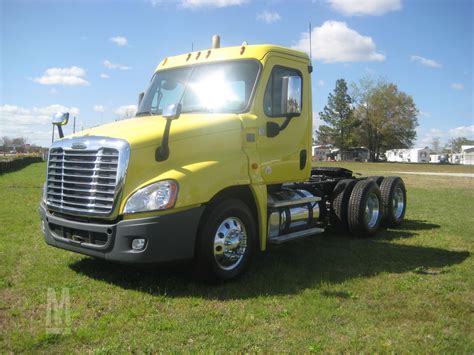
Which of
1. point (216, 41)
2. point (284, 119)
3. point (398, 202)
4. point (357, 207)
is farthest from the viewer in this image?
point (398, 202)

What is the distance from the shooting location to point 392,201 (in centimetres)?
1020

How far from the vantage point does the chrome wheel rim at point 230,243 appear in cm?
563

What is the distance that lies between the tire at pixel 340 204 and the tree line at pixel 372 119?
279 feet

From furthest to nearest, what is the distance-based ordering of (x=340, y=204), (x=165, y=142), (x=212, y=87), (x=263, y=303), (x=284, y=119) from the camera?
(x=340, y=204) → (x=284, y=119) → (x=212, y=87) → (x=165, y=142) → (x=263, y=303)

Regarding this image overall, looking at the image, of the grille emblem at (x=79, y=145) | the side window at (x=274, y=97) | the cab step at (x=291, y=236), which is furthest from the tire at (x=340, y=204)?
the grille emblem at (x=79, y=145)

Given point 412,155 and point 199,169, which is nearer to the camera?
point 199,169

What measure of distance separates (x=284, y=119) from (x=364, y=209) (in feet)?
10.0

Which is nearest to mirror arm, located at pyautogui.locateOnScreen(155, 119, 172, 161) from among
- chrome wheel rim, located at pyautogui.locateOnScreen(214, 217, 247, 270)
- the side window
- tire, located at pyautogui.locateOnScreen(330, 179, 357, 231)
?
chrome wheel rim, located at pyautogui.locateOnScreen(214, 217, 247, 270)

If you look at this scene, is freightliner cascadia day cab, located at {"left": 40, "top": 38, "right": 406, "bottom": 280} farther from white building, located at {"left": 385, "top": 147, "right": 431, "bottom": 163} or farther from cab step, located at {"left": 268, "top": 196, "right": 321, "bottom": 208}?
white building, located at {"left": 385, "top": 147, "right": 431, "bottom": 163}

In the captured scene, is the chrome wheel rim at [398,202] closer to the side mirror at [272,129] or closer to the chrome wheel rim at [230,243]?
the side mirror at [272,129]

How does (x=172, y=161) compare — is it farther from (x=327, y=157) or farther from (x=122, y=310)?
(x=327, y=157)

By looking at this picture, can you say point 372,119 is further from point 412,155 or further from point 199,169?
point 199,169

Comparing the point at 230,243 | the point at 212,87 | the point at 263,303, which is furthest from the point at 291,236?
the point at 212,87

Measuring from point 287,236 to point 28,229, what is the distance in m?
5.55
